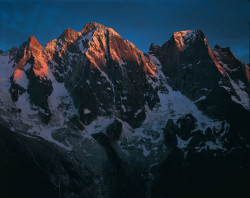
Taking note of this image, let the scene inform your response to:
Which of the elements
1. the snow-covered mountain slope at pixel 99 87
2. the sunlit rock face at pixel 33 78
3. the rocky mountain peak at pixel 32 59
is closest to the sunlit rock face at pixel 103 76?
the snow-covered mountain slope at pixel 99 87

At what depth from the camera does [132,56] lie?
643 feet

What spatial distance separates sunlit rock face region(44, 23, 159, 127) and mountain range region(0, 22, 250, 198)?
57 centimetres

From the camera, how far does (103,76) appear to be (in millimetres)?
173000

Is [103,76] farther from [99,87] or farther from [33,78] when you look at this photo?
[33,78]

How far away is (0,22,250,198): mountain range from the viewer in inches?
4633

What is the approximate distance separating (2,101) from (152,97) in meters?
76.3

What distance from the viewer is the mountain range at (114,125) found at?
117688mm

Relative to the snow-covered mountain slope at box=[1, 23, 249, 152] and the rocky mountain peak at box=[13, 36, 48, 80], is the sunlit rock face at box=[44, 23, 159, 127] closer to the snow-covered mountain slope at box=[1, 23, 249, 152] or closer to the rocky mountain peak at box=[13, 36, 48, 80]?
the snow-covered mountain slope at box=[1, 23, 249, 152]

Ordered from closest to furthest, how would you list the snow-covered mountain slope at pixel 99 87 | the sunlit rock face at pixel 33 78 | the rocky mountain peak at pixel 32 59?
the snow-covered mountain slope at pixel 99 87 → the sunlit rock face at pixel 33 78 → the rocky mountain peak at pixel 32 59

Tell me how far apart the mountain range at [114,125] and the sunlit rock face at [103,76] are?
0.57m

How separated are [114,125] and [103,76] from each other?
34.9m

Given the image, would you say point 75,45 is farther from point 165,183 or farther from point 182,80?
point 165,183

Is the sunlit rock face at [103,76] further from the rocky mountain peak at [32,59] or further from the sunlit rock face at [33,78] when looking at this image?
the sunlit rock face at [33,78]

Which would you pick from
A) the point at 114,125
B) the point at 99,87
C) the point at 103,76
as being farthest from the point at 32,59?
the point at 114,125
